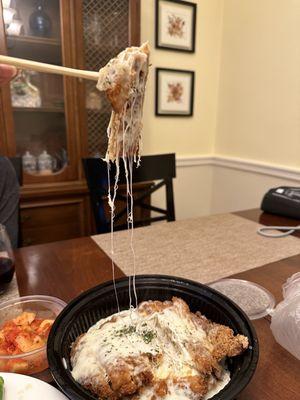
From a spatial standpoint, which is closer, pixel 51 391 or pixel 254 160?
pixel 51 391

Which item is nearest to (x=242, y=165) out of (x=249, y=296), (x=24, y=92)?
(x=24, y=92)

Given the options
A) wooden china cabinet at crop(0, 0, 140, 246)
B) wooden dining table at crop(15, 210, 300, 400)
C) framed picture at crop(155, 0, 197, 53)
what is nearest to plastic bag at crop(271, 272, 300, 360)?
wooden dining table at crop(15, 210, 300, 400)

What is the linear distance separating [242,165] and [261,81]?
0.60 metres

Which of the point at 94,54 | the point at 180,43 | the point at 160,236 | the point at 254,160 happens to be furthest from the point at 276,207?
the point at 180,43

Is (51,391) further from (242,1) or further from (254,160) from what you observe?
(242,1)

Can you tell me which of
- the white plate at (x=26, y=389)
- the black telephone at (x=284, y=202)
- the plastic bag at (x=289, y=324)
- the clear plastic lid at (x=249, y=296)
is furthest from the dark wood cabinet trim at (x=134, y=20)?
the white plate at (x=26, y=389)

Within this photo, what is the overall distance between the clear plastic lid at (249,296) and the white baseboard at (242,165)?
137cm

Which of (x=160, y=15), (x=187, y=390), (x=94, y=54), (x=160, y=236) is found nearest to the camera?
(x=187, y=390)

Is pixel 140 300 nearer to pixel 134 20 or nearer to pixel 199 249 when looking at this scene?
pixel 199 249

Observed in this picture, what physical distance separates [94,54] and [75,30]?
17 cm

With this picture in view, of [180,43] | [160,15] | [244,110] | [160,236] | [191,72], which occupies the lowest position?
[160,236]

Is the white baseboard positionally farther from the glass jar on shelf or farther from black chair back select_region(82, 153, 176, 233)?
the glass jar on shelf

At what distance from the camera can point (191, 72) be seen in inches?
90.8

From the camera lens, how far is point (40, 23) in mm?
1645
